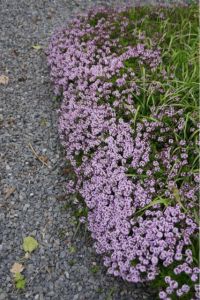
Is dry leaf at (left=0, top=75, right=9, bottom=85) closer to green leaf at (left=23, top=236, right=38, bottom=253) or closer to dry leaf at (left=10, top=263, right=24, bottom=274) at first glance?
green leaf at (left=23, top=236, right=38, bottom=253)

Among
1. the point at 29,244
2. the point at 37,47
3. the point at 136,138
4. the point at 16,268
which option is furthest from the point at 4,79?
the point at 16,268

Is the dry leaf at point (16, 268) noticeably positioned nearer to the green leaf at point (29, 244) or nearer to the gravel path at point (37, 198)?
the gravel path at point (37, 198)

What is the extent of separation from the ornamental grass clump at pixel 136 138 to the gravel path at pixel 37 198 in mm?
187

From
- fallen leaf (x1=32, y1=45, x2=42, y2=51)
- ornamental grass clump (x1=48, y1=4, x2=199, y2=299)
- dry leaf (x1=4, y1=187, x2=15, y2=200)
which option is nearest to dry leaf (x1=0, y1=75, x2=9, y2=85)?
ornamental grass clump (x1=48, y1=4, x2=199, y2=299)

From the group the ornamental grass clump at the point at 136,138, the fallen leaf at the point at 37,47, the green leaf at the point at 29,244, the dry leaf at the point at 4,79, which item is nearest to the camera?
the ornamental grass clump at the point at 136,138

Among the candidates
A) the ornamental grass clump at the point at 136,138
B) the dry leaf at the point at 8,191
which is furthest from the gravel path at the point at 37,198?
the ornamental grass clump at the point at 136,138

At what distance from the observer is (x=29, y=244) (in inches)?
149

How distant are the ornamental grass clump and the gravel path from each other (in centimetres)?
19

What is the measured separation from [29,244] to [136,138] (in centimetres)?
120

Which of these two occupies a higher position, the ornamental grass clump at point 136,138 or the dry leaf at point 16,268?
the ornamental grass clump at point 136,138

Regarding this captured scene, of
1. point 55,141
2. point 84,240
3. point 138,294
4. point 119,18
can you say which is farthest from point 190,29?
point 138,294

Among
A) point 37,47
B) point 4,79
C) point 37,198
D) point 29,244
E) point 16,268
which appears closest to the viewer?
point 16,268

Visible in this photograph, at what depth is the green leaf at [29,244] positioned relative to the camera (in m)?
3.76

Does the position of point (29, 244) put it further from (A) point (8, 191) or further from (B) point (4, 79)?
(B) point (4, 79)
